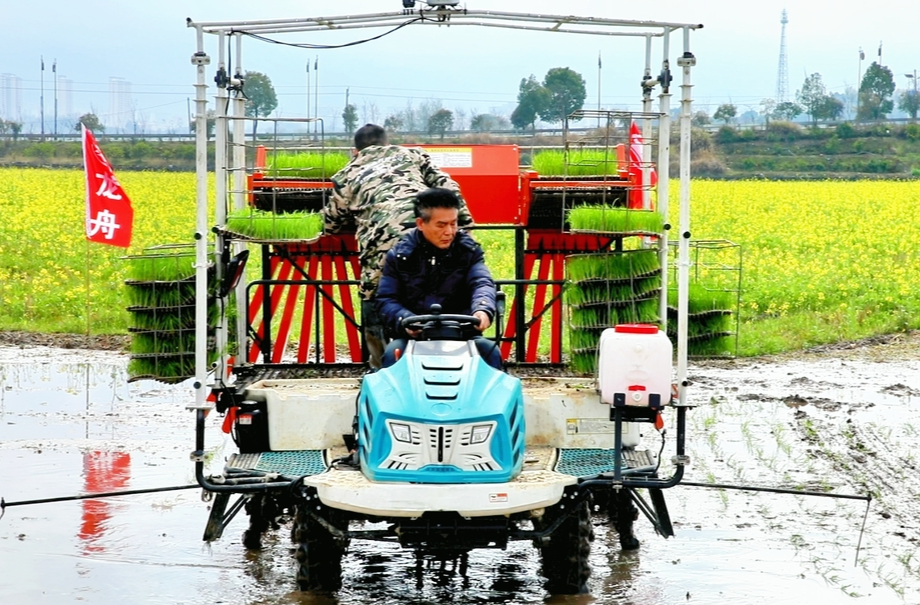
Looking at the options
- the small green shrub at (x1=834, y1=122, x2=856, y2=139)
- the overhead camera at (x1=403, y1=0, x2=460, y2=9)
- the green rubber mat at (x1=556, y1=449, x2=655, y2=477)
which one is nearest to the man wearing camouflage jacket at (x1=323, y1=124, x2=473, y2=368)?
the overhead camera at (x1=403, y1=0, x2=460, y2=9)

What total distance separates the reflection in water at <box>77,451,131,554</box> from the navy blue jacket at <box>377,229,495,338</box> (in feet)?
7.44

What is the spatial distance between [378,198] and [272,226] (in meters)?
0.68

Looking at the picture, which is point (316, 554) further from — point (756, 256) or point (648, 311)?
point (756, 256)

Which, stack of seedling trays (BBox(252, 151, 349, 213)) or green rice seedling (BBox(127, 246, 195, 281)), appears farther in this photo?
stack of seedling trays (BBox(252, 151, 349, 213))

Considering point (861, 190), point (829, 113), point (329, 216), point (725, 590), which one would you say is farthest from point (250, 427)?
point (829, 113)

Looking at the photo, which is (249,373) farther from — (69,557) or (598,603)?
(598,603)

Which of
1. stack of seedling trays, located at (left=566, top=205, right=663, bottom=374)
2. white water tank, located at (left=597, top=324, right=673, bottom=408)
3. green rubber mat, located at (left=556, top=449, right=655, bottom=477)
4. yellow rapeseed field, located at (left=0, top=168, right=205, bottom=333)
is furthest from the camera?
yellow rapeseed field, located at (left=0, top=168, right=205, bottom=333)

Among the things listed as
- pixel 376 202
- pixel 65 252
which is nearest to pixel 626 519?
pixel 376 202

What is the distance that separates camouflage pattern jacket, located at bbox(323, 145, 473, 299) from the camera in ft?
26.9

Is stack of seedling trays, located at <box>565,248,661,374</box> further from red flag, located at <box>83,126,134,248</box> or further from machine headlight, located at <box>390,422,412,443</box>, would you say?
red flag, located at <box>83,126,134,248</box>

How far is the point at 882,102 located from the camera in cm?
10550

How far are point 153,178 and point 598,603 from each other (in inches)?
1713

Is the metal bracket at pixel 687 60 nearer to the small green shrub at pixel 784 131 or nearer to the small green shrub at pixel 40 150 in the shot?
the small green shrub at pixel 40 150

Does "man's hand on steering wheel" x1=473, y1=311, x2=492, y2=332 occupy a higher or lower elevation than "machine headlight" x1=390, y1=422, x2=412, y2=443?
higher
